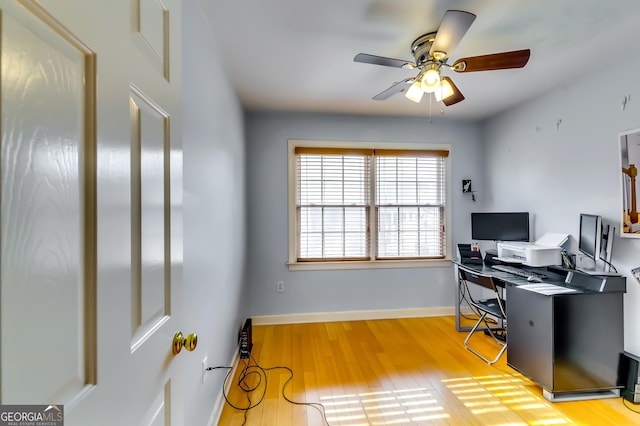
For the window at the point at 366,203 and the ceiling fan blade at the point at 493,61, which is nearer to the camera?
the ceiling fan blade at the point at 493,61

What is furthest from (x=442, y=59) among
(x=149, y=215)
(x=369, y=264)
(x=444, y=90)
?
(x=369, y=264)

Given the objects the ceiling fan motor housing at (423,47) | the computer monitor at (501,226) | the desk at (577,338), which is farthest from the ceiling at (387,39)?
the desk at (577,338)

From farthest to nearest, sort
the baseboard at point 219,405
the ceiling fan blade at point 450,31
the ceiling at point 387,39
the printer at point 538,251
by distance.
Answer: the printer at point 538,251, the baseboard at point 219,405, the ceiling at point 387,39, the ceiling fan blade at point 450,31

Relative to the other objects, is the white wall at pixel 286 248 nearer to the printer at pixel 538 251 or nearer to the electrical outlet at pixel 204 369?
the printer at pixel 538 251

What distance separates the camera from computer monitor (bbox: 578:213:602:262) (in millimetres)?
→ 2008

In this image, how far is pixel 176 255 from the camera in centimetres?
84

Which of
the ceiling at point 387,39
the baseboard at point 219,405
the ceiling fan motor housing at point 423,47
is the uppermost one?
the ceiling at point 387,39

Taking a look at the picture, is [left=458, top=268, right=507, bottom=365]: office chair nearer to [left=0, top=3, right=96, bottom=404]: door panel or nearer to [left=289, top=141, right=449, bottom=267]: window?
[left=289, top=141, right=449, bottom=267]: window

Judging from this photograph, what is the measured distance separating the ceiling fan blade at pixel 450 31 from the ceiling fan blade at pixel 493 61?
0.41 feet

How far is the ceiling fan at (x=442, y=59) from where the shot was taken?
1.37m

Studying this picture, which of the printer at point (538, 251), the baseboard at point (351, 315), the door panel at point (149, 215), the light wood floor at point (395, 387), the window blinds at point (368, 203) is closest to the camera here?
the door panel at point (149, 215)

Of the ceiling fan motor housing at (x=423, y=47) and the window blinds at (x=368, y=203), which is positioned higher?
the ceiling fan motor housing at (x=423, y=47)

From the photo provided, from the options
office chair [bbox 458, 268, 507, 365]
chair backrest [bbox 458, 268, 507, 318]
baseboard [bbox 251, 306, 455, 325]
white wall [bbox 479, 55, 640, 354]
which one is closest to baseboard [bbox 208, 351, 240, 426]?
baseboard [bbox 251, 306, 455, 325]

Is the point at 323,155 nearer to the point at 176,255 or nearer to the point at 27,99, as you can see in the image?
the point at 176,255
